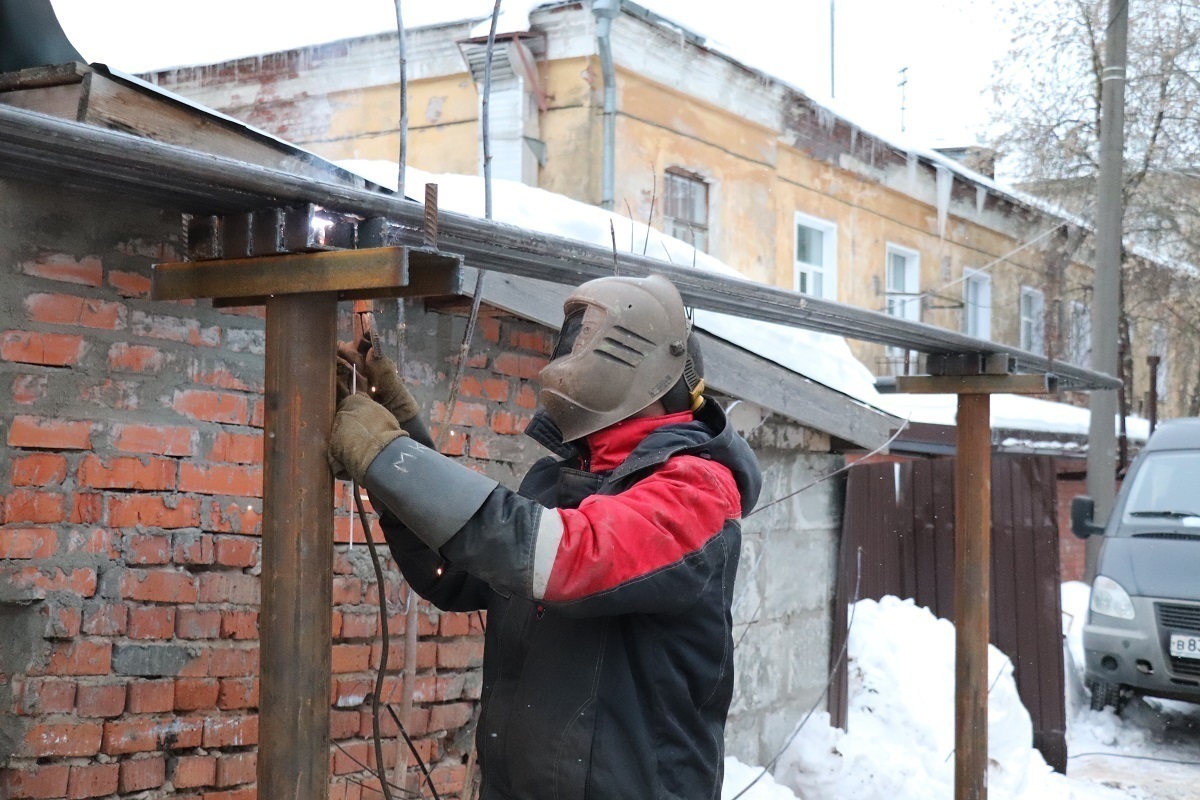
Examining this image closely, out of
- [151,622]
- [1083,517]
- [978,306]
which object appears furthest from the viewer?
[978,306]

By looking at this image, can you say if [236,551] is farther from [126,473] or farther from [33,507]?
[33,507]

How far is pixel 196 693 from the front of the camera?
3.20 meters

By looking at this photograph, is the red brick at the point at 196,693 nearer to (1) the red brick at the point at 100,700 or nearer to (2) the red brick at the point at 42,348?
(1) the red brick at the point at 100,700

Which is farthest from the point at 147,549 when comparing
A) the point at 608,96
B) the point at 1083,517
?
the point at 608,96

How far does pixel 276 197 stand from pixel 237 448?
1.36 m

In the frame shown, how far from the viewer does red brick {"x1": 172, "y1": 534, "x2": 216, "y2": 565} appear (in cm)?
321

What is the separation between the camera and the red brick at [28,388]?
2.94 m

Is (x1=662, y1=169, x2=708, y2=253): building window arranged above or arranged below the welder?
above

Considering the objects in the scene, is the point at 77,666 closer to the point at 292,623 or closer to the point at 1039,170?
the point at 292,623

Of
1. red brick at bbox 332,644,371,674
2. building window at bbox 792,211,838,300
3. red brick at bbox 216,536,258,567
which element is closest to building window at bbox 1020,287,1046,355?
building window at bbox 792,211,838,300

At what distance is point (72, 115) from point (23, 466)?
85 centimetres

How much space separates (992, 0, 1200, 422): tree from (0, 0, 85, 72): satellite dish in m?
14.8

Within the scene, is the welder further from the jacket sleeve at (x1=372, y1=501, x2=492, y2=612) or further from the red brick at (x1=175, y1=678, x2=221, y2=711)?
the red brick at (x1=175, y1=678, x2=221, y2=711)

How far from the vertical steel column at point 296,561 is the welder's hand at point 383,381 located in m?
0.21
